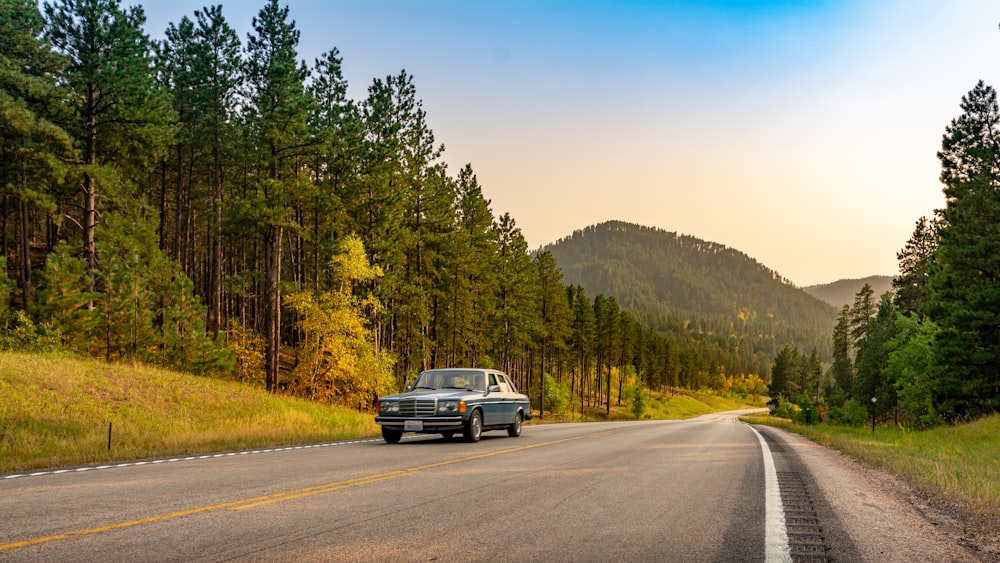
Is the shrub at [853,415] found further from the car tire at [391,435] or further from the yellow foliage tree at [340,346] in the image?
the car tire at [391,435]

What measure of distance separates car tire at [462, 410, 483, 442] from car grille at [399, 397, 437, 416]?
99 cm

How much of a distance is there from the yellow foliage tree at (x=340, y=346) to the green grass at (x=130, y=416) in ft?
15.8

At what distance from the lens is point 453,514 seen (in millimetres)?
7000

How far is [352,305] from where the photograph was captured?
35.9 metres

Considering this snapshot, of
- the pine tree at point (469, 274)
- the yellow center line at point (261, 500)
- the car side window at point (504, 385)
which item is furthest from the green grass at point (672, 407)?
the yellow center line at point (261, 500)

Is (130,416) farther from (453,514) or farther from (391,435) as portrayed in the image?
(453,514)

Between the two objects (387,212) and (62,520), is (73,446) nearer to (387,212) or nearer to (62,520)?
(62,520)

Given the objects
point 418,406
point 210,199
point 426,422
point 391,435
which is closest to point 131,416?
point 391,435

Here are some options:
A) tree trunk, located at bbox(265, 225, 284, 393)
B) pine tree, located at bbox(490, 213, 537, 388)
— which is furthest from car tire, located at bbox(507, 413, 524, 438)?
pine tree, located at bbox(490, 213, 537, 388)

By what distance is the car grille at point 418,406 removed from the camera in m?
17.2

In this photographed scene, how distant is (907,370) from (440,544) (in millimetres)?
61531

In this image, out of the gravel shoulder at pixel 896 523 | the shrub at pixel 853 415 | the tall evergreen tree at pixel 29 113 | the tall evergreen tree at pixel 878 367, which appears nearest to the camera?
the gravel shoulder at pixel 896 523

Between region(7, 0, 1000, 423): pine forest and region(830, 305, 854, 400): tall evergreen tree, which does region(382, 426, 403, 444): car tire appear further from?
region(830, 305, 854, 400): tall evergreen tree

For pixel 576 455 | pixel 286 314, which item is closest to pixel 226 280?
pixel 286 314
